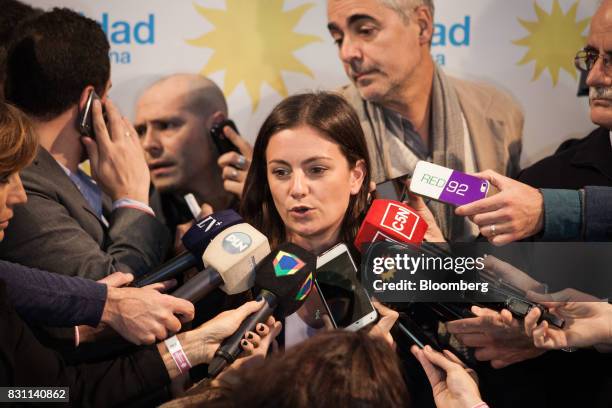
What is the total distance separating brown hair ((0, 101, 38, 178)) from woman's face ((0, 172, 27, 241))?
0.04 metres

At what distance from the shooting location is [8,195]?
→ 216 cm

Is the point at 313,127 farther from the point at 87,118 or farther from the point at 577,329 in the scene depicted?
the point at 577,329

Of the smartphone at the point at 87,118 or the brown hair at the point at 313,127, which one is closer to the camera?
the brown hair at the point at 313,127

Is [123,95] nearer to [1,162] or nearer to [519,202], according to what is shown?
[1,162]

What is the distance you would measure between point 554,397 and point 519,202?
2.12 ft

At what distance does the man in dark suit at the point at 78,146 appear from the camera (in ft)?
8.50

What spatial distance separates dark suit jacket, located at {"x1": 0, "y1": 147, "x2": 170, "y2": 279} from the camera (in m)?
2.43

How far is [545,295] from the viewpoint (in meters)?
2.42

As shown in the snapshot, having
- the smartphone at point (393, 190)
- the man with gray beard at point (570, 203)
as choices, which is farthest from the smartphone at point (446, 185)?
the smartphone at point (393, 190)

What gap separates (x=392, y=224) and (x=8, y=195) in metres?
1.09

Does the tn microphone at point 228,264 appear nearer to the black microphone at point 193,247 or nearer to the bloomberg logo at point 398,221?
the black microphone at point 193,247

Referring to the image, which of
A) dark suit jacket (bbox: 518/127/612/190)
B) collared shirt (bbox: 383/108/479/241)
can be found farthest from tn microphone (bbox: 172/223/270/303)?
dark suit jacket (bbox: 518/127/612/190)

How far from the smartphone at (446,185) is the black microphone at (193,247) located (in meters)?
0.56

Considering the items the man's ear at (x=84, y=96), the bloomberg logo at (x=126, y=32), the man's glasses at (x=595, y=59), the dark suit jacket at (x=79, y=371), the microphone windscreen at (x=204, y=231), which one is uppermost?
the bloomberg logo at (x=126, y=32)
